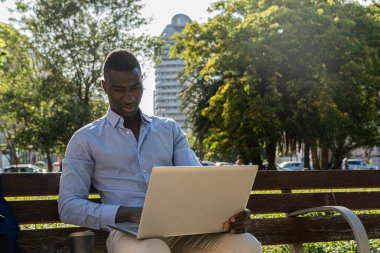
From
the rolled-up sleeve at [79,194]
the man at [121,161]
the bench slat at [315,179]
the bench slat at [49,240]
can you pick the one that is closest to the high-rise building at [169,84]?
the bench slat at [315,179]

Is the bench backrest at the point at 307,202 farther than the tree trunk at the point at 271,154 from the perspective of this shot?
No

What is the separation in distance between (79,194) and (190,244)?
0.61 metres

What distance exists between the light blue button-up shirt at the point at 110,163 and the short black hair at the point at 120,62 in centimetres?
25

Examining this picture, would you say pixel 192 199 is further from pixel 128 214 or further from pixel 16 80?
pixel 16 80

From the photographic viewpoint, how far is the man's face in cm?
359

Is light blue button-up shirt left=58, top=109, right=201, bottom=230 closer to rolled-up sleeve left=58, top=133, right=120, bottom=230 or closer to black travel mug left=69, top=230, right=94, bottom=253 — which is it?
rolled-up sleeve left=58, top=133, right=120, bottom=230

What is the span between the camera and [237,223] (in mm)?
3137

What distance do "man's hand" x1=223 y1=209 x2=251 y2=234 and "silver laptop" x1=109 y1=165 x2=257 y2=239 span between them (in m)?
0.02

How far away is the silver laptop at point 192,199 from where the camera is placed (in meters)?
2.82

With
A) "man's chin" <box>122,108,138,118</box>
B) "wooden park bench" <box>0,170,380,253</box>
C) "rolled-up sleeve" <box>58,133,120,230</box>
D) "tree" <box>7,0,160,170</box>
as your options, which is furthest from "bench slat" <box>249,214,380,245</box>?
"tree" <box>7,0,160,170</box>

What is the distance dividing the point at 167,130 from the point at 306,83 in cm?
2362

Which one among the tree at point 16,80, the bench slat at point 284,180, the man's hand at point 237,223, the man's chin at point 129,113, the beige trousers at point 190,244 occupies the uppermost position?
the tree at point 16,80

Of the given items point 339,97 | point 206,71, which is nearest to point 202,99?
point 206,71

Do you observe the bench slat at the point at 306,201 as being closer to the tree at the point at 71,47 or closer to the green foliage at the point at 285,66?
the green foliage at the point at 285,66
